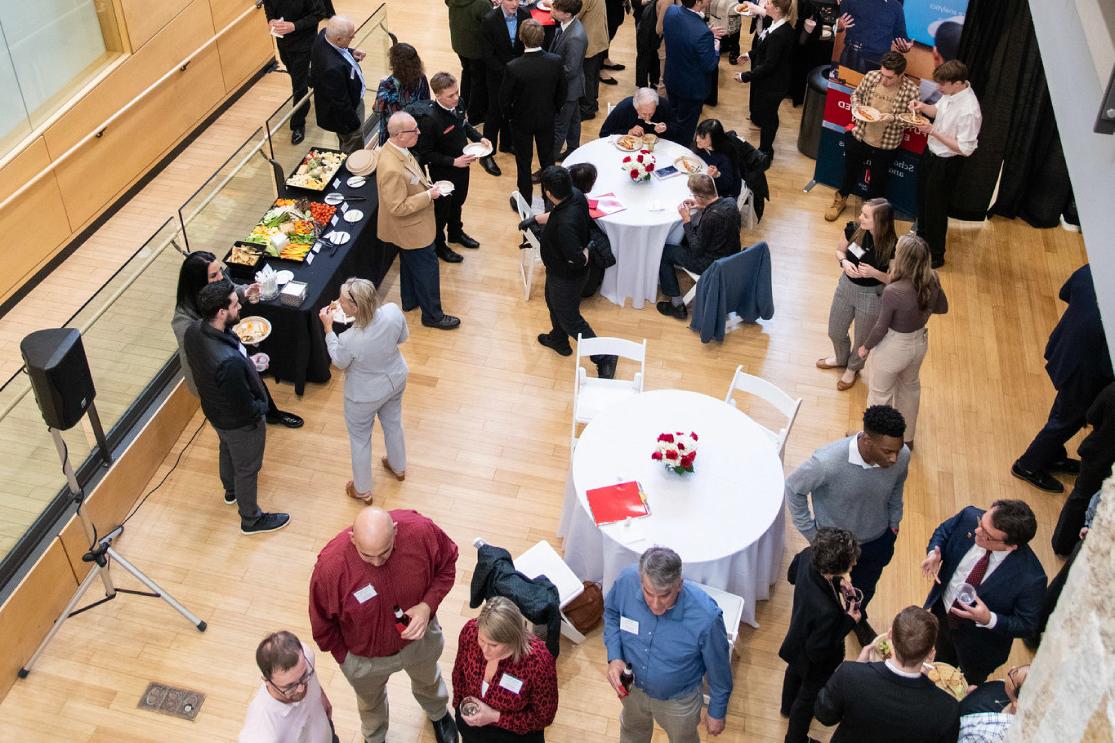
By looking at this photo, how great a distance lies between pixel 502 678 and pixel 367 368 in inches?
87.2

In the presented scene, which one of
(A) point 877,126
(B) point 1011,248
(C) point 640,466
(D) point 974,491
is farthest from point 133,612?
(B) point 1011,248

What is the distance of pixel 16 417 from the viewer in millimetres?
5145

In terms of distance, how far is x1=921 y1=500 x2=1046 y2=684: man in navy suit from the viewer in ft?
13.8

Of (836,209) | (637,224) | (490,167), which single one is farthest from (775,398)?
(490,167)

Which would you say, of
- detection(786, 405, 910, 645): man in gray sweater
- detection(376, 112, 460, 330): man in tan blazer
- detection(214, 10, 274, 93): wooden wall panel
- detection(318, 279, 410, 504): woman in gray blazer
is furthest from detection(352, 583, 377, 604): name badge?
detection(214, 10, 274, 93): wooden wall panel

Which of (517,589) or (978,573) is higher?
(978,573)

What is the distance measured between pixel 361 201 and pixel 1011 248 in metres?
5.41

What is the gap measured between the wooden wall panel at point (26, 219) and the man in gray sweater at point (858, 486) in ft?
20.6

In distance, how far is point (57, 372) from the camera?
15.0 ft

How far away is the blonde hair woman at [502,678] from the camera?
3.73 metres

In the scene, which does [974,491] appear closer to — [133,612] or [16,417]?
[133,612]

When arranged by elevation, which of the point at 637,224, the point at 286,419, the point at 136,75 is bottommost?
the point at 286,419

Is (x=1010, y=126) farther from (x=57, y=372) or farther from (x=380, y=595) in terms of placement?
(x=57, y=372)

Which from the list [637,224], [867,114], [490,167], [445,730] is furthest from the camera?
[490,167]
